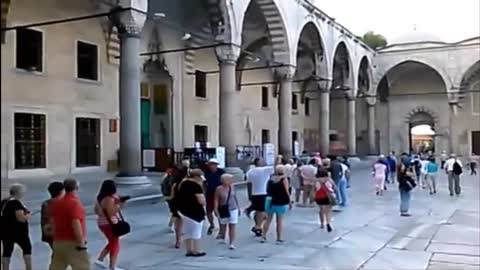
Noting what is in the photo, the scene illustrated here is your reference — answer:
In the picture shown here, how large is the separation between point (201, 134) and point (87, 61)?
8.70 meters

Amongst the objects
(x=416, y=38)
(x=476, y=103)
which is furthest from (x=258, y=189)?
(x=416, y=38)

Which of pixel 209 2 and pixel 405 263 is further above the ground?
pixel 209 2

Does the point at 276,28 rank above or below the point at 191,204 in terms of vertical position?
above

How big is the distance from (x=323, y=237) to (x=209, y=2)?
1153 cm

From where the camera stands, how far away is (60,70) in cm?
1841

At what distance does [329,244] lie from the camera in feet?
30.4

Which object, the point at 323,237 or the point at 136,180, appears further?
the point at 136,180

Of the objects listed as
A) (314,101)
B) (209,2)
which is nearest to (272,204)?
(209,2)

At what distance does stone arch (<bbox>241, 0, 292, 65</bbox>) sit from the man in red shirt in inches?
743

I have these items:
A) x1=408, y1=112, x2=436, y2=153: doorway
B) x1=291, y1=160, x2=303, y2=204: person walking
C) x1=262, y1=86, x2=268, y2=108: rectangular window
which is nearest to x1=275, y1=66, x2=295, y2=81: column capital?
x1=291, y1=160, x2=303, y2=204: person walking

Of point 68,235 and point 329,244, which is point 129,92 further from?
point 68,235

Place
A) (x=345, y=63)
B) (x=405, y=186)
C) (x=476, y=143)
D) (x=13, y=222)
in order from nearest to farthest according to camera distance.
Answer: (x=13, y=222), (x=405, y=186), (x=345, y=63), (x=476, y=143)

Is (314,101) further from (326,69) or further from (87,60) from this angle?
(87,60)

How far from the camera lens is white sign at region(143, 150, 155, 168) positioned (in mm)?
21141
